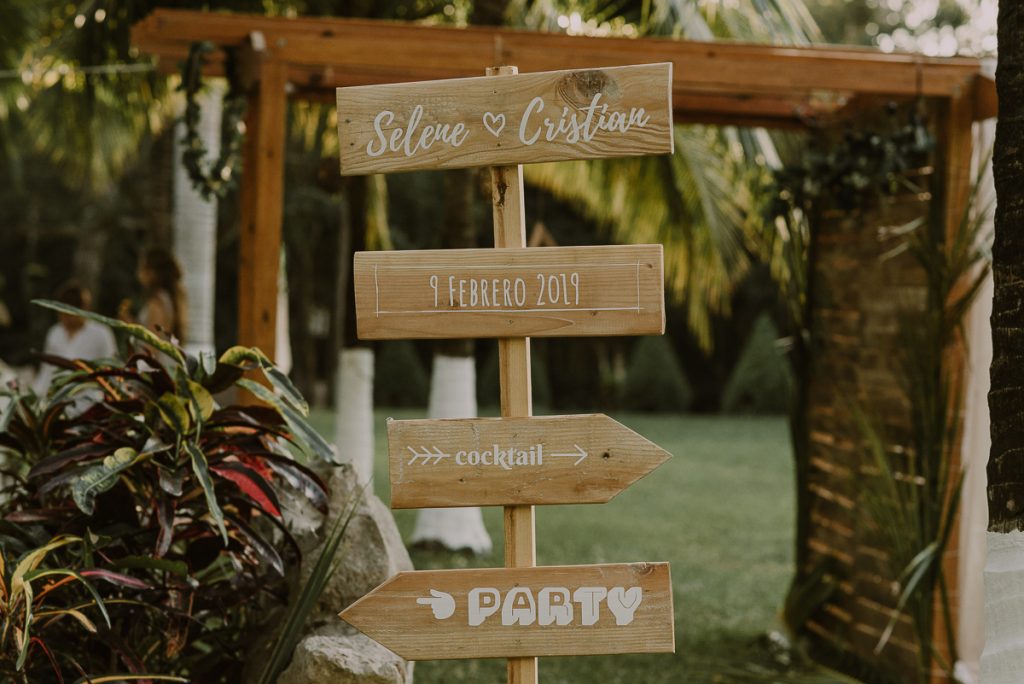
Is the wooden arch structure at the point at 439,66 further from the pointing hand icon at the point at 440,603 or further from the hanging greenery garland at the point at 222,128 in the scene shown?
the pointing hand icon at the point at 440,603

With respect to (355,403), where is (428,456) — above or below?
above

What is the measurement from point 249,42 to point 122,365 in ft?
5.04

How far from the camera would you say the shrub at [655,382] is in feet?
57.6

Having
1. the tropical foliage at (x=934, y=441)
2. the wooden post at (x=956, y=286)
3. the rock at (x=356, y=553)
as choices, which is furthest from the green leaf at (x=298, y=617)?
the wooden post at (x=956, y=286)

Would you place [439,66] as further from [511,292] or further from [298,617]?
[298,617]

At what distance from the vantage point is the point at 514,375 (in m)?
2.88

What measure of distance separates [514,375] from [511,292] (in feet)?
0.73

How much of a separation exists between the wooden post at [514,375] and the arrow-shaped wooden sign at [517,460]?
2.7 inches

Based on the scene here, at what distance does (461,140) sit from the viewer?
2.87m

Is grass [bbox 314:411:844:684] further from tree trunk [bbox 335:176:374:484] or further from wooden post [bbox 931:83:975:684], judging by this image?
tree trunk [bbox 335:176:374:484]

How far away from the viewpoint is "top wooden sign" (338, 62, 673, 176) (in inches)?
111

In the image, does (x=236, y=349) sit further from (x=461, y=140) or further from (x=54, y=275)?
→ (x=54, y=275)

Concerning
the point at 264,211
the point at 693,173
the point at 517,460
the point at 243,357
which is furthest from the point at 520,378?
the point at 693,173

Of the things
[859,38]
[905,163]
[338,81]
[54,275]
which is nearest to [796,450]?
[905,163]
